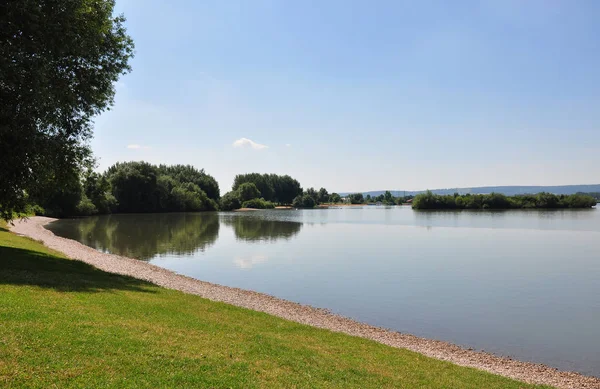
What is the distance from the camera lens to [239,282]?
29.4m

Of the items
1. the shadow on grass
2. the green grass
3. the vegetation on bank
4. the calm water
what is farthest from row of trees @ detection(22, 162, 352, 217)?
the vegetation on bank

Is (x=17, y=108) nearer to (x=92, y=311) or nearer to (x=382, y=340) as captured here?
(x=92, y=311)

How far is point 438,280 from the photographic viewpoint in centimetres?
3047

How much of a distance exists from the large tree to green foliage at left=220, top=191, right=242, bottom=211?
471ft

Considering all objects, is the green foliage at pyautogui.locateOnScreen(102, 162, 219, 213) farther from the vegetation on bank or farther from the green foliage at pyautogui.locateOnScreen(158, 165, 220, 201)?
the vegetation on bank

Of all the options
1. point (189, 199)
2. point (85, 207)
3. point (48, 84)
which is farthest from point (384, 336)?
point (189, 199)

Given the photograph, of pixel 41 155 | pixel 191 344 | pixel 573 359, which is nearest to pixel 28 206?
pixel 41 155

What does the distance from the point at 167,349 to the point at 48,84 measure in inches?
592

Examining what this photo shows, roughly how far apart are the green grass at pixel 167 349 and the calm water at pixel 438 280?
709cm

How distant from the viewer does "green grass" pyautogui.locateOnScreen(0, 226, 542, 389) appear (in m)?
7.98

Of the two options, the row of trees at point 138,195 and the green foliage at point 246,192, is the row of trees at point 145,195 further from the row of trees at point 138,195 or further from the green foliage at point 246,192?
the green foliage at point 246,192

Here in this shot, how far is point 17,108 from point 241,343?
50.0ft

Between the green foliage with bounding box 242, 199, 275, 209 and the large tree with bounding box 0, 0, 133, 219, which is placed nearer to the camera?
the large tree with bounding box 0, 0, 133, 219

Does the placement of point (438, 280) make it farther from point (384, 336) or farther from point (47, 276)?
point (47, 276)
